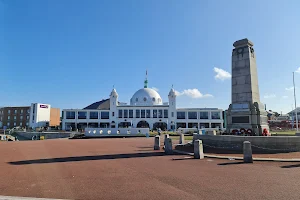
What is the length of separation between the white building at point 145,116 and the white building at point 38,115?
11681 mm

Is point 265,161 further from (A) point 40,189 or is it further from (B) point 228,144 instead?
(A) point 40,189

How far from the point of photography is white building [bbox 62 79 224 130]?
8362 cm

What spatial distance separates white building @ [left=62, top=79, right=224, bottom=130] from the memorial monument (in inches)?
2500

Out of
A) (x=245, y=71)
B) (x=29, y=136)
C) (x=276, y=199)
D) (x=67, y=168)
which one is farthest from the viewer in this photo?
(x=29, y=136)

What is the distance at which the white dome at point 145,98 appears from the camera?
296 ft

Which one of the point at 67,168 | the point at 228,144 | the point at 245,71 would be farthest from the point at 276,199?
the point at 245,71

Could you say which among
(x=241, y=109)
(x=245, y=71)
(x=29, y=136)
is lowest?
(x=29, y=136)

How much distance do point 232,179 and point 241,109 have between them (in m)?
12.0

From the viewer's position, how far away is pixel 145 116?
83.9 m

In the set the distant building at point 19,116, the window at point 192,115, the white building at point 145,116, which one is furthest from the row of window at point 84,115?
the window at point 192,115

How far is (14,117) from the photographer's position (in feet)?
308

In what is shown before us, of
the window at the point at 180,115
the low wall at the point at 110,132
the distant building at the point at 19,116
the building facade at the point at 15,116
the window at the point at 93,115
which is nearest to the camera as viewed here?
the low wall at the point at 110,132

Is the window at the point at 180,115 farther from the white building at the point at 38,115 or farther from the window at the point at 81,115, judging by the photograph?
the white building at the point at 38,115

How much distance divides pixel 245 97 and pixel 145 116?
65.9m
